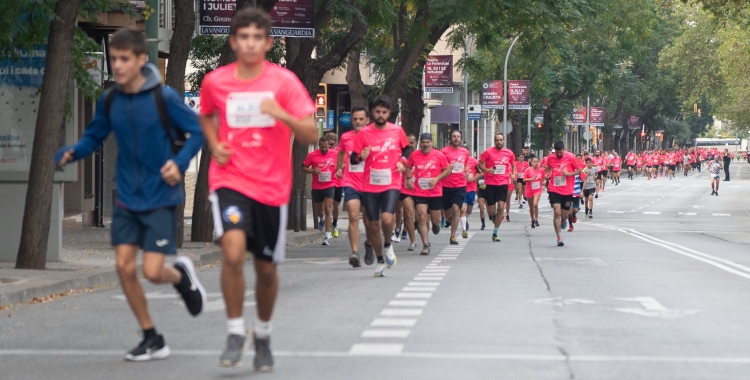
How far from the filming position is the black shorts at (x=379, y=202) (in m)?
14.8

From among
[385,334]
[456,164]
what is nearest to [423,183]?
[456,164]

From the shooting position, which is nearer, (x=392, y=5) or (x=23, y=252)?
(x=23, y=252)

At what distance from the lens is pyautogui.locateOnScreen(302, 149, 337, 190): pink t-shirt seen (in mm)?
22766

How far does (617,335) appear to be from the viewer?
9.12 m

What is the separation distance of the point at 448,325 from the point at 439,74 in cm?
3525

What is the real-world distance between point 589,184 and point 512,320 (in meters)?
27.7

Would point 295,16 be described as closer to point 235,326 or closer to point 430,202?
point 430,202

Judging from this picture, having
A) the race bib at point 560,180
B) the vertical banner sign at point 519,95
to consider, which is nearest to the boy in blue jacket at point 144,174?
the race bib at point 560,180

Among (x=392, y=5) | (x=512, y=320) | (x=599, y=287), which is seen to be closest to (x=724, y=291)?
(x=599, y=287)

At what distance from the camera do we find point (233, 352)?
7.17 m

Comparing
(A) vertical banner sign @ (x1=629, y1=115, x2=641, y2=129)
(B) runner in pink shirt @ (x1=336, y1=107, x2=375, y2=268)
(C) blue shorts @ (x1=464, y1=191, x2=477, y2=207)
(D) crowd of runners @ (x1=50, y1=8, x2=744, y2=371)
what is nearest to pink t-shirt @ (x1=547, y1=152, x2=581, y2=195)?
(C) blue shorts @ (x1=464, y1=191, x2=477, y2=207)

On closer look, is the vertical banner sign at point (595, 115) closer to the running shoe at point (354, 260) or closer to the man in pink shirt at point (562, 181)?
the man in pink shirt at point (562, 181)

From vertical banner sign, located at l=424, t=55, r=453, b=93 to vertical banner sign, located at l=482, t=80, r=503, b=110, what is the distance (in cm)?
1221

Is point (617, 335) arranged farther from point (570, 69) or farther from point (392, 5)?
point (570, 69)
